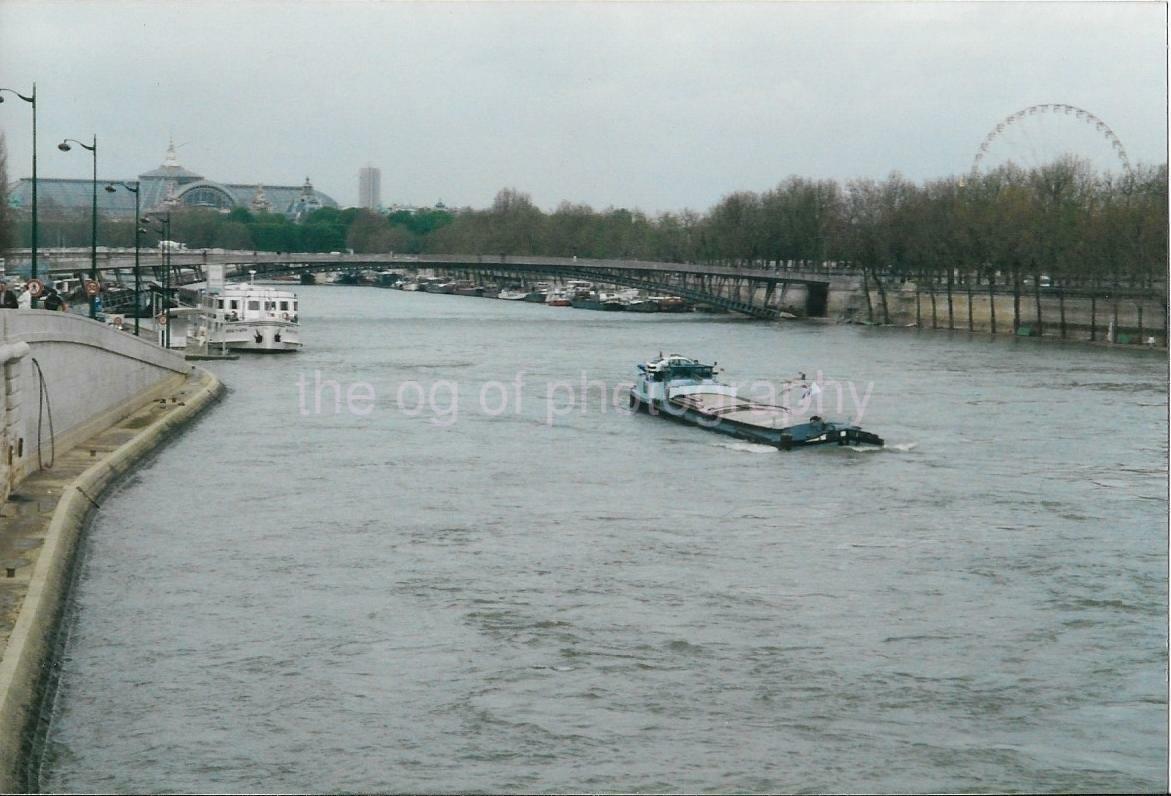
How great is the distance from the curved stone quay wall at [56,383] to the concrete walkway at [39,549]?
1.13ft

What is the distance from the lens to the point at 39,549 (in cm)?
2044

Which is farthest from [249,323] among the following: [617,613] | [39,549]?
[617,613]

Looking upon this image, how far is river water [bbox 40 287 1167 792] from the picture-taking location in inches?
616

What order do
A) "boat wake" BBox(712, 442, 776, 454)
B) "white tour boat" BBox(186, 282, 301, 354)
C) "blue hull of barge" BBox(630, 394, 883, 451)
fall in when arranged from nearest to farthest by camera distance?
"blue hull of barge" BBox(630, 394, 883, 451), "boat wake" BBox(712, 442, 776, 454), "white tour boat" BBox(186, 282, 301, 354)

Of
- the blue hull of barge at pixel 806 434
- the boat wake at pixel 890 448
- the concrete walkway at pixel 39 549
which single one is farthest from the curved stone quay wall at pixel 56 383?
the boat wake at pixel 890 448

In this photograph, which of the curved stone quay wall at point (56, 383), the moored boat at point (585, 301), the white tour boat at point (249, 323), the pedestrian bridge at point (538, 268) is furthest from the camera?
the moored boat at point (585, 301)

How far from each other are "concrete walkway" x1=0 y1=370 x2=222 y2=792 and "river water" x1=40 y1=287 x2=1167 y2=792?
1.54 feet

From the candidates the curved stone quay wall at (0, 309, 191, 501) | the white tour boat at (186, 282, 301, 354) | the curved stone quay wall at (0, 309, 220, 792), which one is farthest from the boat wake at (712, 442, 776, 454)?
the white tour boat at (186, 282, 301, 354)

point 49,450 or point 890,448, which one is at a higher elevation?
point 49,450

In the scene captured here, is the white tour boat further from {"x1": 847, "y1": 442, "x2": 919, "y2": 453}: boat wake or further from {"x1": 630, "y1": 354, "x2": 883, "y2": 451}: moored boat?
{"x1": 847, "y1": 442, "x2": 919, "y2": 453}: boat wake

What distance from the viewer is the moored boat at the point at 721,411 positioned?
3744 cm

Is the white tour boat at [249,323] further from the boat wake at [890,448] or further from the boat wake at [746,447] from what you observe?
the boat wake at [890,448]

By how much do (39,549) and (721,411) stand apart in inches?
948

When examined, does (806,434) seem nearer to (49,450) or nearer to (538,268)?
(49,450)
